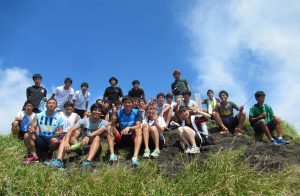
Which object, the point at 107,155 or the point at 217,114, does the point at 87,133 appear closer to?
the point at 107,155

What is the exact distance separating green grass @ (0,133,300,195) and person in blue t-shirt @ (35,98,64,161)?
1487 millimetres

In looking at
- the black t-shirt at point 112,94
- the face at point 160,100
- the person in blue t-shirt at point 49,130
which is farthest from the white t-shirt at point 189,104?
the person in blue t-shirt at point 49,130

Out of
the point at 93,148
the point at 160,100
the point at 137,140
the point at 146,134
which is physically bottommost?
the point at 93,148

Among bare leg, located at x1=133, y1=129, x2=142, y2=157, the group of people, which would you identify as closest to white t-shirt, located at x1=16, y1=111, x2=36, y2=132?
the group of people

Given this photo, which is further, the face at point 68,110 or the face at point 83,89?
the face at point 83,89

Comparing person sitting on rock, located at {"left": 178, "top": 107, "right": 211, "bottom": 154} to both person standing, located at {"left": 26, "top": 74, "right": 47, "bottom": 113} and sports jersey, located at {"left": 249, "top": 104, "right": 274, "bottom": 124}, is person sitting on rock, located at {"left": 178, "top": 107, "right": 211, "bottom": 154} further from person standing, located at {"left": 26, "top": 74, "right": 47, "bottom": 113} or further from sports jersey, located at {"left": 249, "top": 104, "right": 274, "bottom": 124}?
person standing, located at {"left": 26, "top": 74, "right": 47, "bottom": 113}

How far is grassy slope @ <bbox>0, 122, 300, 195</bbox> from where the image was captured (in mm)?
6180

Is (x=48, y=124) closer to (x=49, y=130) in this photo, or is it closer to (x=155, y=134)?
(x=49, y=130)

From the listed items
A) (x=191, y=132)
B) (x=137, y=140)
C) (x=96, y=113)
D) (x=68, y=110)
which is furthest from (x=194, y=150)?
(x=68, y=110)

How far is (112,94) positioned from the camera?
12.4 metres

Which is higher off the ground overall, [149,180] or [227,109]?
[227,109]

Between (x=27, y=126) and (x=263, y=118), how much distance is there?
7.27 meters

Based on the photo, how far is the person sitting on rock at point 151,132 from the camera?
8.55 metres

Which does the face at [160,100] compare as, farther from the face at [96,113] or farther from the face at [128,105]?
the face at [96,113]
